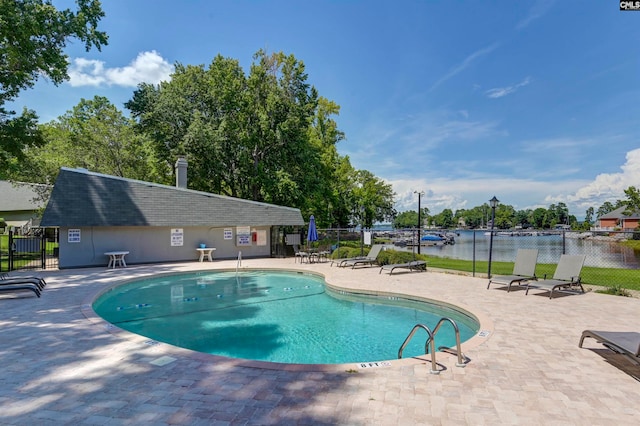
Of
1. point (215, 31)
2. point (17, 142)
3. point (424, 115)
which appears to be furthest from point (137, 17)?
point (424, 115)

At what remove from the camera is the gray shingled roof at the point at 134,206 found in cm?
1538

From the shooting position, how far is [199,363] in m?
4.61

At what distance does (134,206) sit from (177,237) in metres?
2.70

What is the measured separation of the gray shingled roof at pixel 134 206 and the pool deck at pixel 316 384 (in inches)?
413

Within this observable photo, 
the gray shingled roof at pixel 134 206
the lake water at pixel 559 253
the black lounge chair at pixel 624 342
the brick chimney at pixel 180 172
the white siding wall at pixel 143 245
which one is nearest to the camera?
the black lounge chair at pixel 624 342

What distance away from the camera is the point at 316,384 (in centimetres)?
395

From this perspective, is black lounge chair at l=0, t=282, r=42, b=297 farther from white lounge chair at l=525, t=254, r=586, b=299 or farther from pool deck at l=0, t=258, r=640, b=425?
white lounge chair at l=525, t=254, r=586, b=299

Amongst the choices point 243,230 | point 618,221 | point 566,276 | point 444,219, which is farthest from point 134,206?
point 444,219

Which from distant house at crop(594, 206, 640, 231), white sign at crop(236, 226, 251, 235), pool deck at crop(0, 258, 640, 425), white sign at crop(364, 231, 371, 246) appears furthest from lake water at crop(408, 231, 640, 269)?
distant house at crop(594, 206, 640, 231)

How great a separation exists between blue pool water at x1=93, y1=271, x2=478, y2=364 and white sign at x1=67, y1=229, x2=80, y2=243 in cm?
566

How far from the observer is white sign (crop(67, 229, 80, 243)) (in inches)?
607

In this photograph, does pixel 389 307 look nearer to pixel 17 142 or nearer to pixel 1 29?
pixel 1 29

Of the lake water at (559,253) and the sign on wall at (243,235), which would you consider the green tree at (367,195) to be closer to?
the lake water at (559,253)

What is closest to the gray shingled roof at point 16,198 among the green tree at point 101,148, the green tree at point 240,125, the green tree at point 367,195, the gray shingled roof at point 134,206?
the green tree at point 101,148
